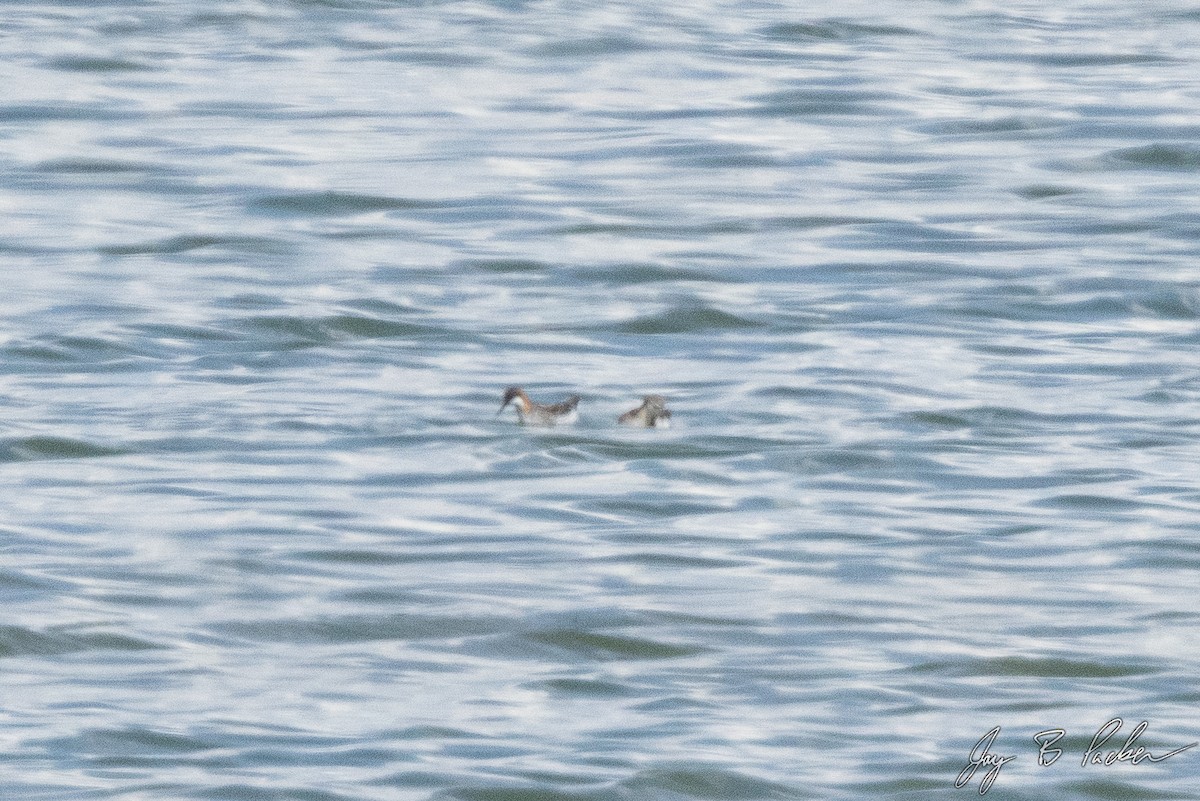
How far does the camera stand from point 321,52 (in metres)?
23.2

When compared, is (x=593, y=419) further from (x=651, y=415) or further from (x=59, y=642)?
(x=59, y=642)

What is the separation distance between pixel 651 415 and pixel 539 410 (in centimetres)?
47

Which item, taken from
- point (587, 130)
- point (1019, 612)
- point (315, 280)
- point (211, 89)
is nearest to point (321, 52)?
point (211, 89)

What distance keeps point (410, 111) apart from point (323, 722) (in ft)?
41.1

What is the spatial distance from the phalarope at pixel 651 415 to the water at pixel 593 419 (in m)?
0.06

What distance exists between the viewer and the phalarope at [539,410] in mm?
12234

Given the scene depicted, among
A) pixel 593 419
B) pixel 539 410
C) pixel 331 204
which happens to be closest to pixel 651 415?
pixel 539 410
